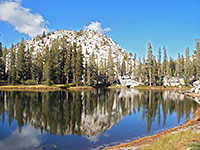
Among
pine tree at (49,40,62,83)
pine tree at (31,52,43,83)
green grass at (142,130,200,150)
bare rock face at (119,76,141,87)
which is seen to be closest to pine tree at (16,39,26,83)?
pine tree at (31,52,43,83)

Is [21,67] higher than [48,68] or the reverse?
higher

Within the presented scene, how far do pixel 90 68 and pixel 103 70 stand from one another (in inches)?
627

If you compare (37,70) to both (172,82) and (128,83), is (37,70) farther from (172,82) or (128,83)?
(172,82)

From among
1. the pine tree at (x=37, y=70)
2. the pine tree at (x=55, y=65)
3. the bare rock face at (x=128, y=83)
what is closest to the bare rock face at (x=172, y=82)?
the bare rock face at (x=128, y=83)

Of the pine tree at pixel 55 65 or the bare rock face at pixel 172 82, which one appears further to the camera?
the bare rock face at pixel 172 82

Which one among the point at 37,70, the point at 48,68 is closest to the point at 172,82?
the point at 48,68

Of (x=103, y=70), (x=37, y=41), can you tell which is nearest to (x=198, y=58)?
(x=103, y=70)

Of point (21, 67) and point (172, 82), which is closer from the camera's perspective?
point (21, 67)

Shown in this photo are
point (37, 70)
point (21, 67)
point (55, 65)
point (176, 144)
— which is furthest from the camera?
point (37, 70)

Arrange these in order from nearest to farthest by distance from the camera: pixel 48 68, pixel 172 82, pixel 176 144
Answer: pixel 176 144 < pixel 48 68 < pixel 172 82

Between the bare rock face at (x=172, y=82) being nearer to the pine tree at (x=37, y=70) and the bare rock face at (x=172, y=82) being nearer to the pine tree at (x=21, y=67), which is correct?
the pine tree at (x=37, y=70)

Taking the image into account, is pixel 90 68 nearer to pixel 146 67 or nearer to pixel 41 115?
pixel 146 67

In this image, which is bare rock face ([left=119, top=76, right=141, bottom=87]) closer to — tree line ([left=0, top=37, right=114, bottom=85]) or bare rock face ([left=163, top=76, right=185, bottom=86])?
bare rock face ([left=163, top=76, right=185, bottom=86])

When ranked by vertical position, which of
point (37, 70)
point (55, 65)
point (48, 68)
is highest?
point (55, 65)
